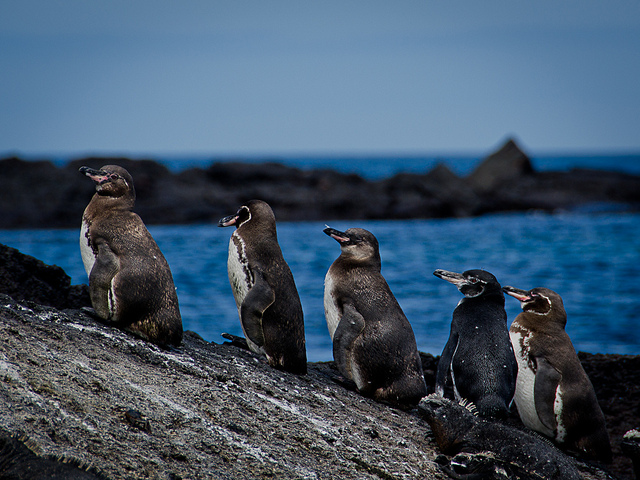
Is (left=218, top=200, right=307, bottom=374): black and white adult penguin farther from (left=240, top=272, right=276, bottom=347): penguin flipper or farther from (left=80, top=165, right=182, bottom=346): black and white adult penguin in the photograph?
(left=80, top=165, right=182, bottom=346): black and white adult penguin

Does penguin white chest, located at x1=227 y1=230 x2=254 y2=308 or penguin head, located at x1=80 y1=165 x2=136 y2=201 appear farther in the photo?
penguin white chest, located at x1=227 y1=230 x2=254 y2=308

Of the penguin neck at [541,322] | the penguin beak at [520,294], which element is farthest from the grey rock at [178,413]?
the penguin beak at [520,294]

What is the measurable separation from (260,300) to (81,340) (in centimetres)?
Answer: 121

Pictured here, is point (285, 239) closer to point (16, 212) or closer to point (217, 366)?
point (16, 212)

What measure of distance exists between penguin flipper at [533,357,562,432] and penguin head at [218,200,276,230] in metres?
2.27

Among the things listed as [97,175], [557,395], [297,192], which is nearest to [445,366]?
[557,395]

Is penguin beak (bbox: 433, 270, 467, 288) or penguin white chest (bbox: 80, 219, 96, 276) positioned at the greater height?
penguin white chest (bbox: 80, 219, 96, 276)

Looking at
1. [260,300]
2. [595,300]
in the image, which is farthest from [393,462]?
[595,300]

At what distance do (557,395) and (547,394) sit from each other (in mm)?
89

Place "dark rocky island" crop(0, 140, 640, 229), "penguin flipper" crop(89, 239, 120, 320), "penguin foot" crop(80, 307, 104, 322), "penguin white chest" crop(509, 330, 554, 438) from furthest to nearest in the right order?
1. "dark rocky island" crop(0, 140, 640, 229)
2. "penguin white chest" crop(509, 330, 554, 438)
3. "penguin foot" crop(80, 307, 104, 322)
4. "penguin flipper" crop(89, 239, 120, 320)

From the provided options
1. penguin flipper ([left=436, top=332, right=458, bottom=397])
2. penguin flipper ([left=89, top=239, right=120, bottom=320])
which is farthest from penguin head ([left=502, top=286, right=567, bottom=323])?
penguin flipper ([left=89, top=239, right=120, bottom=320])

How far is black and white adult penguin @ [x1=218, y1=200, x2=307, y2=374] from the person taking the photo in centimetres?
450

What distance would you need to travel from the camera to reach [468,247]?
20.5 metres

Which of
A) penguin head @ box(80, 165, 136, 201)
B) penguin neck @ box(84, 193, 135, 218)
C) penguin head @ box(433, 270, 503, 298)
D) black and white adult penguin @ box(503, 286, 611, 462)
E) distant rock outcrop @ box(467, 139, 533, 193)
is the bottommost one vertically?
black and white adult penguin @ box(503, 286, 611, 462)
